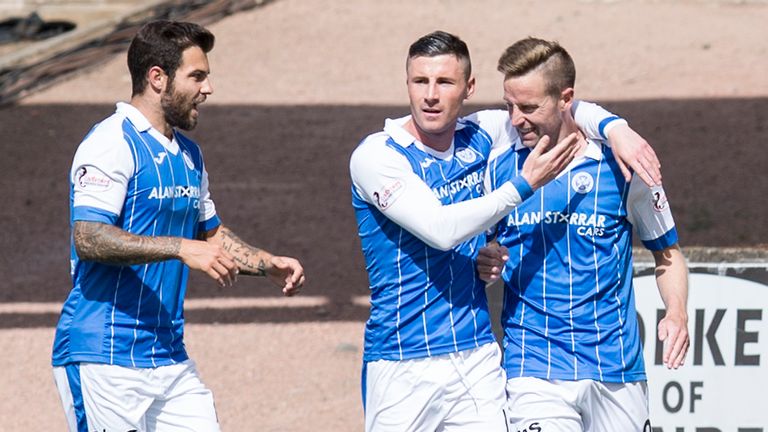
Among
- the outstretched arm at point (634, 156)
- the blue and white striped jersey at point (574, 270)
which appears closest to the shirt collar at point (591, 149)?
the blue and white striped jersey at point (574, 270)

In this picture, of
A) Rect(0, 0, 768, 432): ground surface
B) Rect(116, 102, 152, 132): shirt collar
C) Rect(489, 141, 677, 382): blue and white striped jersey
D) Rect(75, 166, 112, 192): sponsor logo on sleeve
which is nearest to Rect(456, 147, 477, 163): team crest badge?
Rect(489, 141, 677, 382): blue and white striped jersey

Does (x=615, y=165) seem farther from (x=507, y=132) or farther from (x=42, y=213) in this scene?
(x=42, y=213)

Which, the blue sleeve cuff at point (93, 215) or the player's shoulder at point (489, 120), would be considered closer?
the blue sleeve cuff at point (93, 215)

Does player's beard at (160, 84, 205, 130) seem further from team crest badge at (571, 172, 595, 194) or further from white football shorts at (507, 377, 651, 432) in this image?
white football shorts at (507, 377, 651, 432)

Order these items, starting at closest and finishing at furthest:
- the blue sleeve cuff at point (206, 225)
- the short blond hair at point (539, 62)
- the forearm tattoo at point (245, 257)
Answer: the short blond hair at point (539, 62) < the forearm tattoo at point (245, 257) < the blue sleeve cuff at point (206, 225)

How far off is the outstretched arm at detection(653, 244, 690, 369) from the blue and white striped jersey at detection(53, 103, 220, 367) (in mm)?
2065

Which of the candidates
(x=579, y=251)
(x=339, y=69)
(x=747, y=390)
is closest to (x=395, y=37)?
(x=339, y=69)

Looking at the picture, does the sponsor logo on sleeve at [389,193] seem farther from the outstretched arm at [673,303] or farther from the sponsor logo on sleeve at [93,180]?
the outstretched arm at [673,303]

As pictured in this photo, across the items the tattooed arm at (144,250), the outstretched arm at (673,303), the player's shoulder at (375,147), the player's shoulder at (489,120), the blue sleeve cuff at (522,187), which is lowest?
the outstretched arm at (673,303)

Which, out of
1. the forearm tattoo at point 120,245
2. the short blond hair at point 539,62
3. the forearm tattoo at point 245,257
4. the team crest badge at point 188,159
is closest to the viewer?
the forearm tattoo at point 120,245

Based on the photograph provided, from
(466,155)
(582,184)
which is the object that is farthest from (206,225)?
(582,184)

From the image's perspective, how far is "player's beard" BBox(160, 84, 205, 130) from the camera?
5742 millimetres

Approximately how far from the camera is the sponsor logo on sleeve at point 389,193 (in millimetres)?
5492

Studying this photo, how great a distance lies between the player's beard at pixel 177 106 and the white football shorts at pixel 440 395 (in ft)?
4.38
